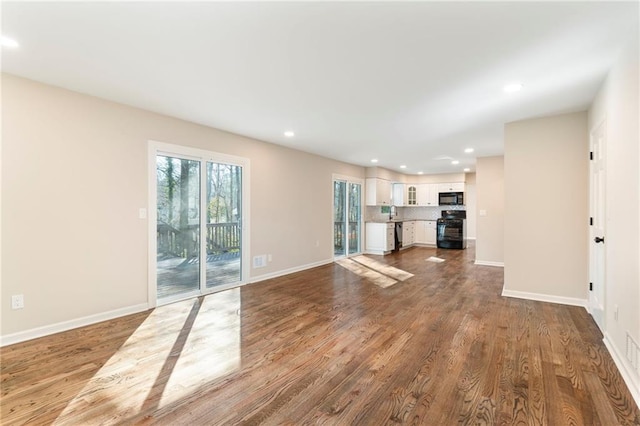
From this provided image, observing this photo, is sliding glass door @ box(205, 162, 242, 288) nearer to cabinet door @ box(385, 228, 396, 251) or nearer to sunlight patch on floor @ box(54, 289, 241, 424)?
sunlight patch on floor @ box(54, 289, 241, 424)

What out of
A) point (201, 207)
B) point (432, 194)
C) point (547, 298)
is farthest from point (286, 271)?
point (432, 194)

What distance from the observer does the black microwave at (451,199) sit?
9852mm

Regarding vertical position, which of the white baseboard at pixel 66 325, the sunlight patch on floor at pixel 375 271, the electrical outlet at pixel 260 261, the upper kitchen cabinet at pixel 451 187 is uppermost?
the upper kitchen cabinet at pixel 451 187

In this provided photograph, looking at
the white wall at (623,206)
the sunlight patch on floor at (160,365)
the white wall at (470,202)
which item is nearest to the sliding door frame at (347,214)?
the sunlight patch on floor at (160,365)

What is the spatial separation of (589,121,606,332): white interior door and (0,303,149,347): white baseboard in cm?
497

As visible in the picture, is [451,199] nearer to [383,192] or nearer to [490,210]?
[383,192]

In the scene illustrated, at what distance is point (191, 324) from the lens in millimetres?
3361

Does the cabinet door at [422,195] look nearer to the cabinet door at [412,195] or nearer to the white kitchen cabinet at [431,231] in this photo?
the cabinet door at [412,195]

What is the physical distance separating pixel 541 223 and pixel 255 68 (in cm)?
401

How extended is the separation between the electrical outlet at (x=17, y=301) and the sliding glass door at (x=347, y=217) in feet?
18.3

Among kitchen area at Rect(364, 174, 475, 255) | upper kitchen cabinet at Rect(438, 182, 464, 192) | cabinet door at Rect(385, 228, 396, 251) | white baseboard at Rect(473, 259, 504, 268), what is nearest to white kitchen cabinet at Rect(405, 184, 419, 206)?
kitchen area at Rect(364, 174, 475, 255)

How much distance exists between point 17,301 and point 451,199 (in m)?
9.98

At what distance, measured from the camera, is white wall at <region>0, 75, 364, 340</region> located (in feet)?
9.46

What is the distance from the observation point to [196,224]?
14.7 feet
